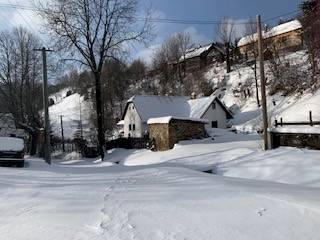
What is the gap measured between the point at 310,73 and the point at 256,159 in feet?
135

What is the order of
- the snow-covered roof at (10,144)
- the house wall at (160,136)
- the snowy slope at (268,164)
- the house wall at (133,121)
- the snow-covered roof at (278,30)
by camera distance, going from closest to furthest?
the snowy slope at (268,164) < the snow-covered roof at (10,144) < the house wall at (160,136) < the house wall at (133,121) < the snow-covered roof at (278,30)

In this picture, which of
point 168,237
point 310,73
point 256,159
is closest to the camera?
point 168,237

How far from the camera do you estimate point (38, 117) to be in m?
54.6

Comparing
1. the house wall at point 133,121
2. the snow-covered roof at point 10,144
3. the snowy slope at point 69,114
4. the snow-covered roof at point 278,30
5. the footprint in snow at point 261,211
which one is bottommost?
the footprint in snow at point 261,211

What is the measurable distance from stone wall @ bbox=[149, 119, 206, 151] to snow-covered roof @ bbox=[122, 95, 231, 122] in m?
17.7

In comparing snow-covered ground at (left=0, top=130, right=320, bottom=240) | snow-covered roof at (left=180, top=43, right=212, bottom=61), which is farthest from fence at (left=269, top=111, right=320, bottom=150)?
snow-covered roof at (left=180, top=43, right=212, bottom=61)

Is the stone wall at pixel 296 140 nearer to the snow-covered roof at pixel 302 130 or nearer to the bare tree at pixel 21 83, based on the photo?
the snow-covered roof at pixel 302 130

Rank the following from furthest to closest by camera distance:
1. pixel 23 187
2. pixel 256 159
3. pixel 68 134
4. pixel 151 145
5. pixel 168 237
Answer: pixel 68 134 → pixel 151 145 → pixel 256 159 → pixel 23 187 → pixel 168 237

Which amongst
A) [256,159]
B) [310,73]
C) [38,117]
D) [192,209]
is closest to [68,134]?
[38,117]

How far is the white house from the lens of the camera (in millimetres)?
55625

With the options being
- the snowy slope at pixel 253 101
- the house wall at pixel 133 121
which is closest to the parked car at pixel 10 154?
the snowy slope at pixel 253 101

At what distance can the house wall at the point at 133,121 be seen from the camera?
55.4m

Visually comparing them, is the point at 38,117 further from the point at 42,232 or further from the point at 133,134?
the point at 42,232

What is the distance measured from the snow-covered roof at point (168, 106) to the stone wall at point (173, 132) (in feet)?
58.0
